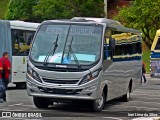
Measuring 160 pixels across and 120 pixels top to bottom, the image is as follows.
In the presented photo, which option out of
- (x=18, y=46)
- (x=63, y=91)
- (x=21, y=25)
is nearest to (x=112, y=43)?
(x=63, y=91)

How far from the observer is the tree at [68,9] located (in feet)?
174

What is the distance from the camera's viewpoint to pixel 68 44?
17.2 meters

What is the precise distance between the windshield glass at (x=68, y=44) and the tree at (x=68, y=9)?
34940 millimetres

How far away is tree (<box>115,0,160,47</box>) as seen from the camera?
5053 centimetres

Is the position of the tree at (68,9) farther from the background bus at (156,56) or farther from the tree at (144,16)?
the background bus at (156,56)

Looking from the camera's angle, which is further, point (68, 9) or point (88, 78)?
point (68, 9)

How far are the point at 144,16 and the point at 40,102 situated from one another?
34195mm

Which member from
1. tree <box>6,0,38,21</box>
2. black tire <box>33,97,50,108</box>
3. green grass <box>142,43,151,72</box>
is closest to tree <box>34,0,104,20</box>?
green grass <box>142,43,151,72</box>

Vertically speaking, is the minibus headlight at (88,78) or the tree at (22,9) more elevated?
the minibus headlight at (88,78)

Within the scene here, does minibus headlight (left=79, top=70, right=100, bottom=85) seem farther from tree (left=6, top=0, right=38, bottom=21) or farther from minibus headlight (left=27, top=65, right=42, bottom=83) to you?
tree (left=6, top=0, right=38, bottom=21)

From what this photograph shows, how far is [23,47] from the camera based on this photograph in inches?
1080

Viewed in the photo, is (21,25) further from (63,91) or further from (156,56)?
(63,91)

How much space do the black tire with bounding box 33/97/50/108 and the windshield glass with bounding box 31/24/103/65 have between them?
4.47 ft

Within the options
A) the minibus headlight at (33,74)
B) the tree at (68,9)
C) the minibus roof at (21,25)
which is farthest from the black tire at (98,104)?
the tree at (68,9)
